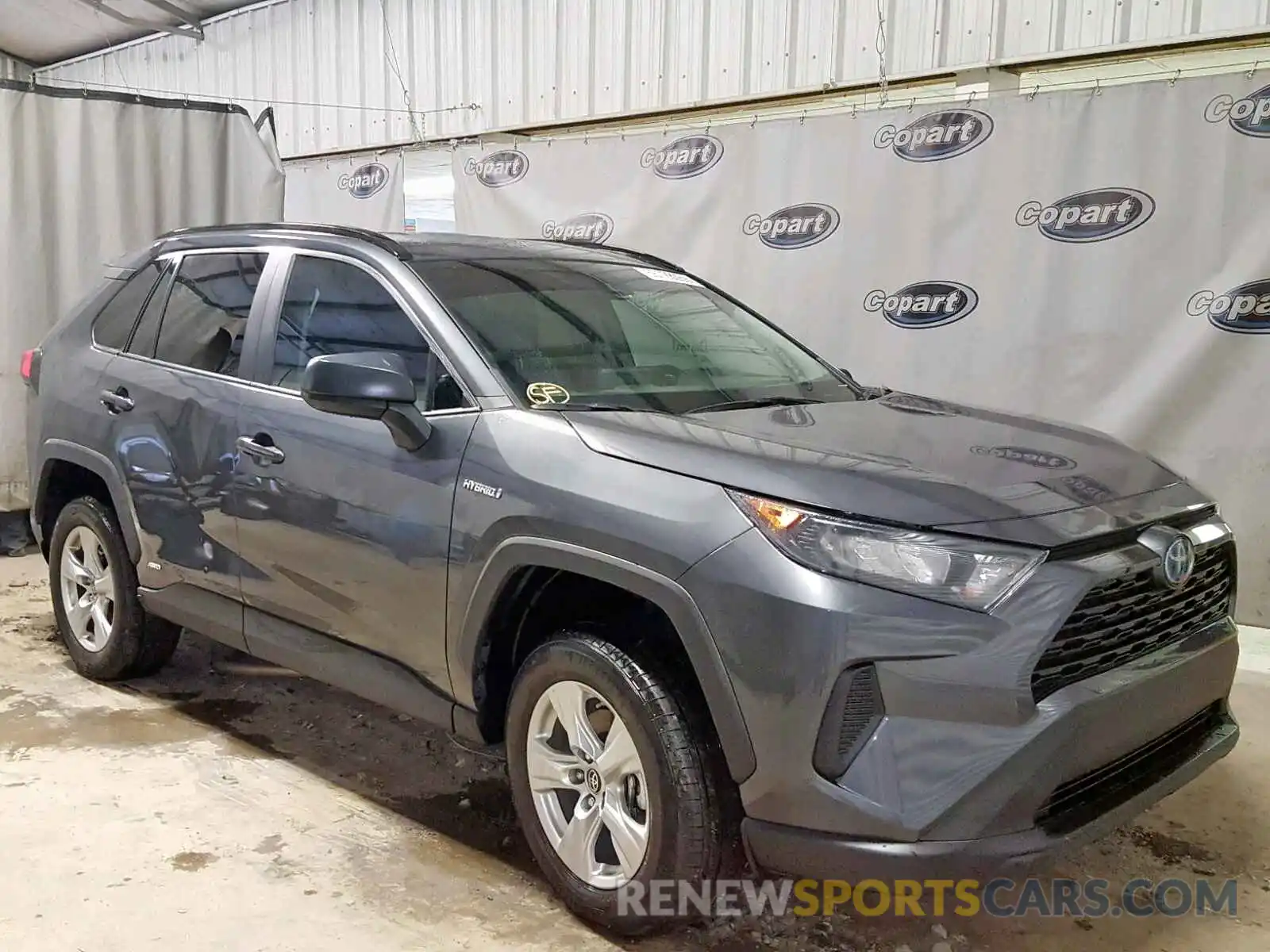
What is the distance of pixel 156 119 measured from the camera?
22.1ft

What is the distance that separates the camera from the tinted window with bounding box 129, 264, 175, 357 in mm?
3961

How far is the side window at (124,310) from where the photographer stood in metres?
4.09

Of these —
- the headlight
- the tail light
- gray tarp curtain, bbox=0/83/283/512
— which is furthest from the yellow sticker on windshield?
gray tarp curtain, bbox=0/83/283/512

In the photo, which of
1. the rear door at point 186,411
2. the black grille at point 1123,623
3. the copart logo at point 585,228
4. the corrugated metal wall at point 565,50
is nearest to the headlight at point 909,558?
the black grille at point 1123,623

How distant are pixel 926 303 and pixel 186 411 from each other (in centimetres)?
380

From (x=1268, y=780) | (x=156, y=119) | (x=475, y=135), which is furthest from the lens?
(x=475, y=135)

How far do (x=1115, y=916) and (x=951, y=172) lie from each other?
398 centimetres

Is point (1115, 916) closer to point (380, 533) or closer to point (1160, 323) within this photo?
point (380, 533)

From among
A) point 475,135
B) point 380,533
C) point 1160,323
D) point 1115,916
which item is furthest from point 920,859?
point 475,135

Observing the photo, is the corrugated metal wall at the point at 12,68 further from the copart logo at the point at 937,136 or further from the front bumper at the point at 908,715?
the front bumper at the point at 908,715

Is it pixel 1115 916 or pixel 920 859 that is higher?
pixel 920 859

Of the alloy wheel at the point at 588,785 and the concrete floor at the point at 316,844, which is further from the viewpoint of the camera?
the concrete floor at the point at 316,844

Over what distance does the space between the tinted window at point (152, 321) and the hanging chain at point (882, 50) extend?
3.89 metres

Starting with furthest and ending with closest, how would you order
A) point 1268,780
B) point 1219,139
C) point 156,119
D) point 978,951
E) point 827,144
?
point 156,119 < point 827,144 < point 1219,139 < point 1268,780 < point 978,951
